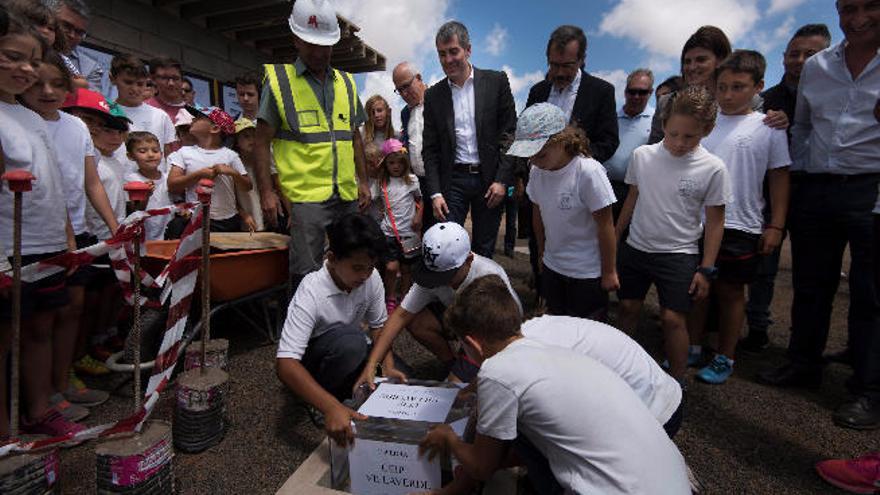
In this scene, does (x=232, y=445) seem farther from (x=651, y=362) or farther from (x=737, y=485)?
(x=737, y=485)

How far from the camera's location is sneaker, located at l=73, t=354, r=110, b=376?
279cm

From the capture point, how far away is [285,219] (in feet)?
11.9

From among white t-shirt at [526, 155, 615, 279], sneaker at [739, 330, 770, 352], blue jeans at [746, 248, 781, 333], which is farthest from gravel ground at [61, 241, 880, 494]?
white t-shirt at [526, 155, 615, 279]

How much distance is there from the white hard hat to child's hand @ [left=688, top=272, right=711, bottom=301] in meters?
2.53

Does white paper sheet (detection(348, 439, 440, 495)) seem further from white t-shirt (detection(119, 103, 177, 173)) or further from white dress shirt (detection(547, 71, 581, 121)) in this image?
white t-shirt (detection(119, 103, 177, 173))

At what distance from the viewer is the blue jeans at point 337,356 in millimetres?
2211

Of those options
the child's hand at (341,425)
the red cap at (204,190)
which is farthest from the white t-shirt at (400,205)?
the child's hand at (341,425)

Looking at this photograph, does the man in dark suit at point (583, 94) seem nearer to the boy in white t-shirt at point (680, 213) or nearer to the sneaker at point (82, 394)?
the boy in white t-shirt at point (680, 213)

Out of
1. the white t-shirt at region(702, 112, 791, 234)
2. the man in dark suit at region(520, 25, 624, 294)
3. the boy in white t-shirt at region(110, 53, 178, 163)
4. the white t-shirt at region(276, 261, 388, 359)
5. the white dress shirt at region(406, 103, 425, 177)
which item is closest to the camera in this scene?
the white t-shirt at region(276, 261, 388, 359)

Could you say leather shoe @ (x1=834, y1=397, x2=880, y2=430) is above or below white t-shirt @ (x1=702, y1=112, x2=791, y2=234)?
below

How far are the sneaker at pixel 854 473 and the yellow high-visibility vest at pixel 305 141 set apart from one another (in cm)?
286

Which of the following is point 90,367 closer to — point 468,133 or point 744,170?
point 468,133

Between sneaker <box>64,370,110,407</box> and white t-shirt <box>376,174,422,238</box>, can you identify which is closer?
sneaker <box>64,370,110,407</box>

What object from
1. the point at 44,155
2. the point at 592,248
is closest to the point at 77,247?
the point at 44,155
